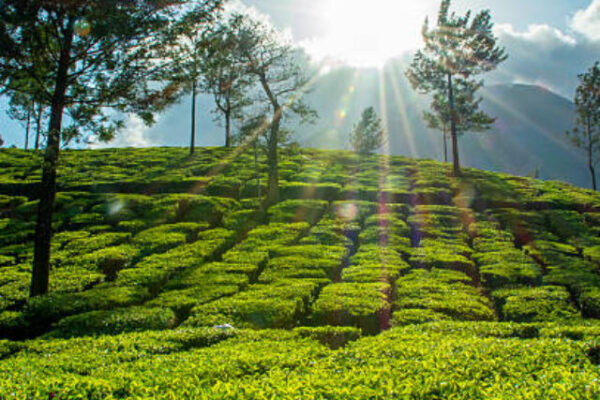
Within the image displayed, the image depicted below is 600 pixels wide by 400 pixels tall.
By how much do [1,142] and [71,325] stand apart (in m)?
92.8

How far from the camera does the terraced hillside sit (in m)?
7.65

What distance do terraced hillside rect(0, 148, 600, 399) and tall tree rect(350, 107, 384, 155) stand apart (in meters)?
44.0

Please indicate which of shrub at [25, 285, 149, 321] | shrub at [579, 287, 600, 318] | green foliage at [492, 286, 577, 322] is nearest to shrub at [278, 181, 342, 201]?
shrub at [25, 285, 149, 321]

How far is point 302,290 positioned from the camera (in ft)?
53.0

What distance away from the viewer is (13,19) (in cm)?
1492

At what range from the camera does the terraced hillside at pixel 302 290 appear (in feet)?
25.1

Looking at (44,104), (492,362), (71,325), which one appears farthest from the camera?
(44,104)

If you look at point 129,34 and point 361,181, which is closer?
point 129,34

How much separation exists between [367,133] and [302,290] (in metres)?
72.6

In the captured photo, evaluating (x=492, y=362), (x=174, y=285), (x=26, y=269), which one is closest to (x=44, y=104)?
(x=26, y=269)

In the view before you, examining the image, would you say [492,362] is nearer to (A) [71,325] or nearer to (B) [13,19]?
(A) [71,325]

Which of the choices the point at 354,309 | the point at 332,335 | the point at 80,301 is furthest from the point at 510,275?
the point at 80,301

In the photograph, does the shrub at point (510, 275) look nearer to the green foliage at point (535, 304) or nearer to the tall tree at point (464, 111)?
the green foliage at point (535, 304)

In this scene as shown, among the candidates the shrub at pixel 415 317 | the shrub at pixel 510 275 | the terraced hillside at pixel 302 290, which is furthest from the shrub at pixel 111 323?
the shrub at pixel 510 275
